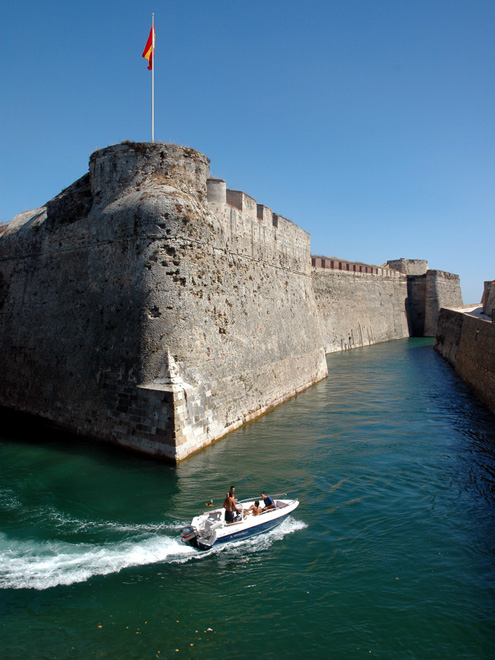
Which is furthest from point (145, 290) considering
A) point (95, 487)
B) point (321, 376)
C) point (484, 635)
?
point (321, 376)

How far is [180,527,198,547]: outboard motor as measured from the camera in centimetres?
801

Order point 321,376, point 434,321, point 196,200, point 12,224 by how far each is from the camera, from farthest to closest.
A: point 434,321 → point 321,376 → point 12,224 → point 196,200

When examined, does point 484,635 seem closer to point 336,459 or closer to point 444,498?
point 444,498

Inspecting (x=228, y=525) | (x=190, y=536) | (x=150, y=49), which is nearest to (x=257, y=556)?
(x=228, y=525)

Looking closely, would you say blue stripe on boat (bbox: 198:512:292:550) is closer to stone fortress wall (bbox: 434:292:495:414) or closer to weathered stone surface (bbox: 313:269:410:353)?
stone fortress wall (bbox: 434:292:495:414)

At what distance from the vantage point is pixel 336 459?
12.5 metres

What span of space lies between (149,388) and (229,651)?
22.4 feet

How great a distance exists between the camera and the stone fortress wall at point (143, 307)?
12.2 metres

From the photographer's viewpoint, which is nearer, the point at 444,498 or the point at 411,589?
the point at 411,589

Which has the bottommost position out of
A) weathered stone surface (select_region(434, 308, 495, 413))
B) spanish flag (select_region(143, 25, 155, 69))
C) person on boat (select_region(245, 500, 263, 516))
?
person on boat (select_region(245, 500, 263, 516))

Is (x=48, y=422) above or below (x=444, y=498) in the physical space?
above

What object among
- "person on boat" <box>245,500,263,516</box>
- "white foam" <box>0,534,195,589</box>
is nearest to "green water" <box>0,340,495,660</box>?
"white foam" <box>0,534,195,589</box>

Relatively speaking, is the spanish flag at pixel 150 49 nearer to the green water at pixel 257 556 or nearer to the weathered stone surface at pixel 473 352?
the green water at pixel 257 556

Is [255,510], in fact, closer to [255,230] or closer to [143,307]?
[143,307]
